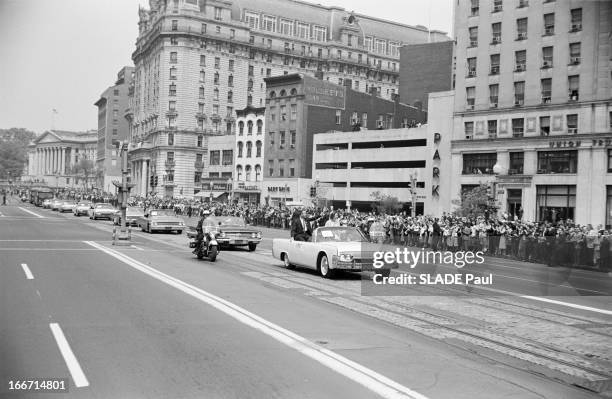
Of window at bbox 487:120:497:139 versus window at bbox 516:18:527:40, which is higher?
window at bbox 516:18:527:40

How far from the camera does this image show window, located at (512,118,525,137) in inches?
1998

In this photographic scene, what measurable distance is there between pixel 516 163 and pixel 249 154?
45.9 metres

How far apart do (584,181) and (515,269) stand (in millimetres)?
27612

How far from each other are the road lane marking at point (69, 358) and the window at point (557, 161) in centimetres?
4462

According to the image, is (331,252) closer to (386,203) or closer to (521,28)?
(521,28)

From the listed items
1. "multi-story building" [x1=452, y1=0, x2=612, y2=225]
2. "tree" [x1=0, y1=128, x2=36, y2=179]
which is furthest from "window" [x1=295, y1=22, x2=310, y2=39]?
"tree" [x1=0, y1=128, x2=36, y2=179]

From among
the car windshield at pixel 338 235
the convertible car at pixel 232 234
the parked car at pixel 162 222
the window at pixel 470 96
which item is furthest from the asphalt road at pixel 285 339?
the window at pixel 470 96

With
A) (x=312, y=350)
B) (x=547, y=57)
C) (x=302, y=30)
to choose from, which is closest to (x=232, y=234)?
(x=312, y=350)

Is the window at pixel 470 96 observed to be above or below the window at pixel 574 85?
above

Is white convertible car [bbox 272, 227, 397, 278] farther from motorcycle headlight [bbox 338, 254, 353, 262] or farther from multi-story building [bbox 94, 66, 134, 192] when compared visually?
multi-story building [bbox 94, 66, 134, 192]

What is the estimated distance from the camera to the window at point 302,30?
4769 inches

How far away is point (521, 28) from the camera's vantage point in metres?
42.3

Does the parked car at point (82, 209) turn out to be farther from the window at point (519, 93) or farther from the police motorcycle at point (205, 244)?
the police motorcycle at point (205, 244)

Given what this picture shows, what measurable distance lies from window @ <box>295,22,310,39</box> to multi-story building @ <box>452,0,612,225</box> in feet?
222
